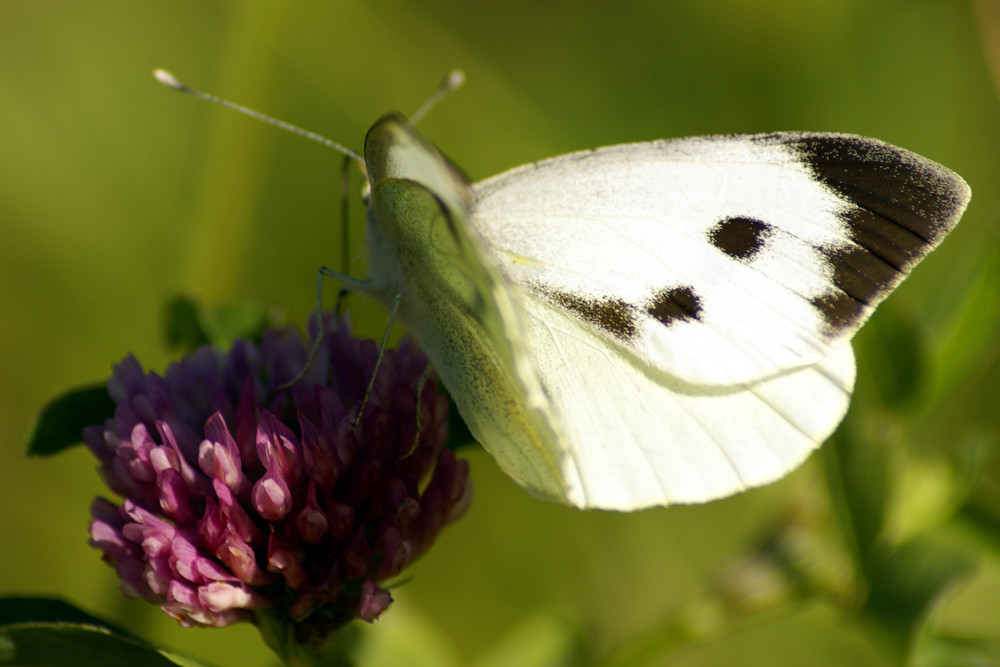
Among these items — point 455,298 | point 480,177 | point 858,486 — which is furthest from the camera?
point 480,177

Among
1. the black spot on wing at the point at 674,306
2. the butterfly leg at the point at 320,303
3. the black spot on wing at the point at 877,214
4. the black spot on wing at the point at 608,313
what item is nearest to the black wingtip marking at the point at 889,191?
the black spot on wing at the point at 877,214

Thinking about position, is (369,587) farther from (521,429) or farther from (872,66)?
(872,66)

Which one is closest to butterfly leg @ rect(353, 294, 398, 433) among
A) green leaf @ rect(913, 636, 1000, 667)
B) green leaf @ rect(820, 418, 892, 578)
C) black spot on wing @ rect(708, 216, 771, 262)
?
black spot on wing @ rect(708, 216, 771, 262)

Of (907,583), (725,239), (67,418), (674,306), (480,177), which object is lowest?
(907,583)

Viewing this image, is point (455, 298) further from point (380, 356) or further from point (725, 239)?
point (725, 239)

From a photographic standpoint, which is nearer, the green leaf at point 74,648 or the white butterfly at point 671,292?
the green leaf at point 74,648

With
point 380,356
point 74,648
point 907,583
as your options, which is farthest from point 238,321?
point 907,583

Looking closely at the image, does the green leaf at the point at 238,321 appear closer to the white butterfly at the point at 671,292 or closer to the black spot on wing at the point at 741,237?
the white butterfly at the point at 671,292
